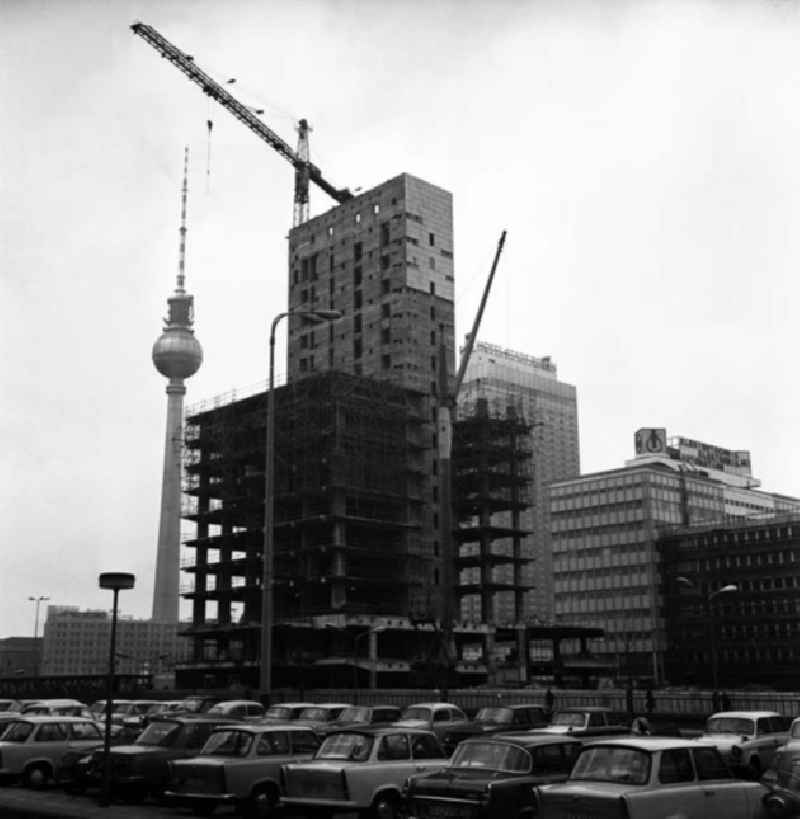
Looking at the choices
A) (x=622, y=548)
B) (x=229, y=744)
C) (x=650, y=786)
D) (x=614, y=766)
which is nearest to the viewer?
(x=650, y=786)

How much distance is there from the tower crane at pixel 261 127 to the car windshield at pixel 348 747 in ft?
437

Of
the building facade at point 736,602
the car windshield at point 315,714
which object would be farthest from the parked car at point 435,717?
the building facade at point 736,602

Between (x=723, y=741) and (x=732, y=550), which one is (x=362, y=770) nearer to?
(x=723, y=741)

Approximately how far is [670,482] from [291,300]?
6311 cm

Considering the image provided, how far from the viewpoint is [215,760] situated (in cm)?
2028

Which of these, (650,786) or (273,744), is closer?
(650,786)

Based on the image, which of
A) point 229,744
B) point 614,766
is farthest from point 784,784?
point 229,744

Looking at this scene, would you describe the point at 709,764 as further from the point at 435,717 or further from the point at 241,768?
the point at 435,717

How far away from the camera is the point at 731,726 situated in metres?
26.7

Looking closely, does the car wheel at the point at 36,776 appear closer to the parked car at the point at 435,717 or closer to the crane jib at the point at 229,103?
the parked car at the point at 435,717

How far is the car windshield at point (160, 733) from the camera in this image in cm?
2431

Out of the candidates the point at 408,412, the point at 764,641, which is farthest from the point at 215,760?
the point at 764,641

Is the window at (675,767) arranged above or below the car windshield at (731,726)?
above

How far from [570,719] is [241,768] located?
10.4m
